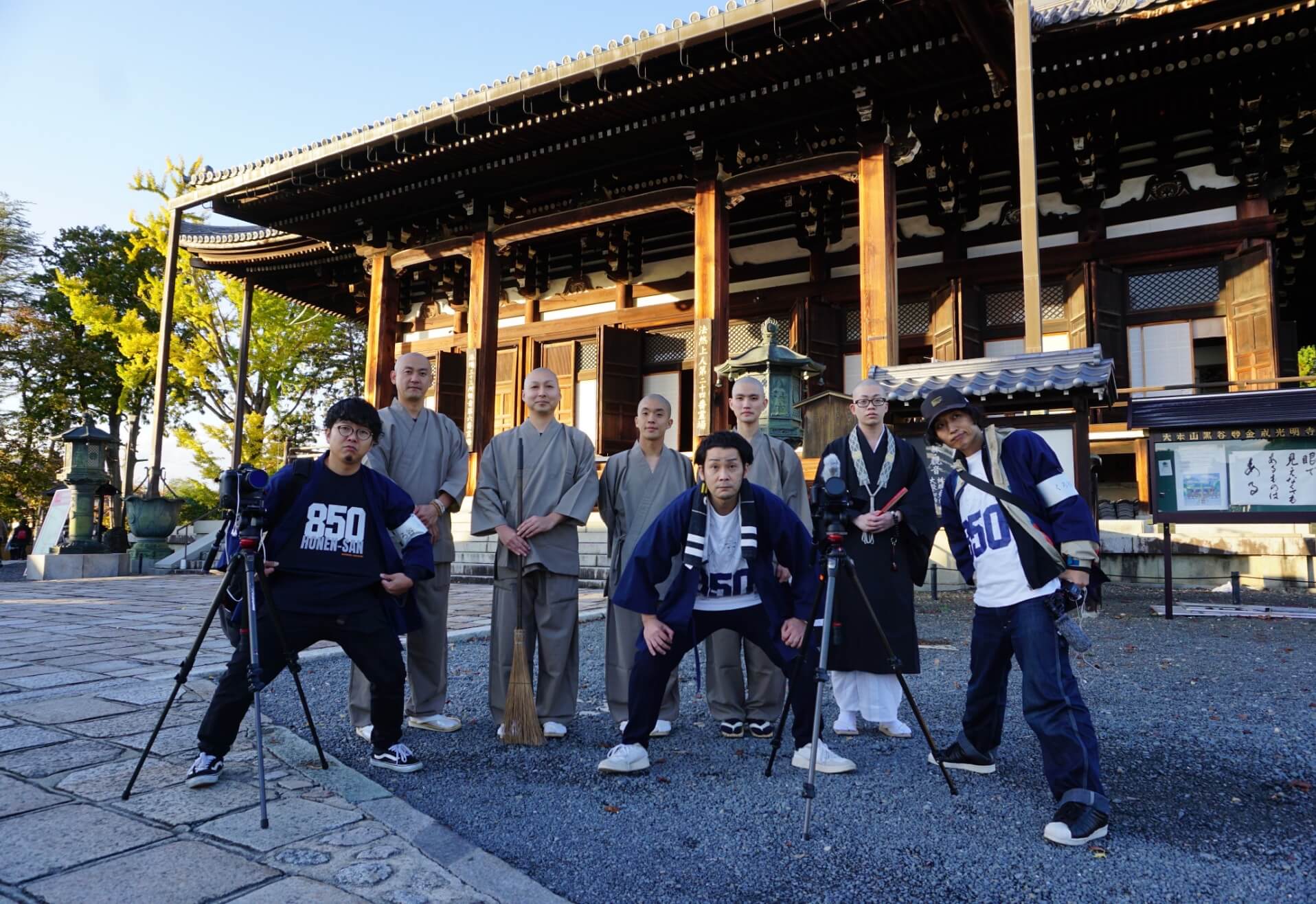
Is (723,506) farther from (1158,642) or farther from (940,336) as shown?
(940,336)

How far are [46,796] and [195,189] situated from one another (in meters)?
12.4

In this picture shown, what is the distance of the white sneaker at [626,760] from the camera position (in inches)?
121

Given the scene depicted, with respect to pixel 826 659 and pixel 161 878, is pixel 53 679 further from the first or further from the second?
pixel 826 659

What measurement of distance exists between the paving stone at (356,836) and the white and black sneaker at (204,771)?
2.38ft

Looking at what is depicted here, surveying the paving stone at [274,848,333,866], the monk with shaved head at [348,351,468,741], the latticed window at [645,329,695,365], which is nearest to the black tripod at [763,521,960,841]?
the paving stone at [274,848,333,866]

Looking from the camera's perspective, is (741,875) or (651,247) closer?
(741,875)

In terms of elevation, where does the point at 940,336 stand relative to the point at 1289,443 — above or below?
above

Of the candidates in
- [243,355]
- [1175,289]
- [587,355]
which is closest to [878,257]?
[1175,289]

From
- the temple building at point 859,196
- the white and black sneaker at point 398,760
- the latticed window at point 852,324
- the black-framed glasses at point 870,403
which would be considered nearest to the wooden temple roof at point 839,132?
the temple building at point 859,196

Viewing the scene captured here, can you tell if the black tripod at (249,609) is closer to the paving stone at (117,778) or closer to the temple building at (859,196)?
the paving stone at (117,778)

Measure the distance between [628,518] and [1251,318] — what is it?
9157mm

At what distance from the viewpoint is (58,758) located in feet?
10.3

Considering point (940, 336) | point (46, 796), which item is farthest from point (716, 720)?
point (940, 336)

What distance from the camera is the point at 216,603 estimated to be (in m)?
2.88
